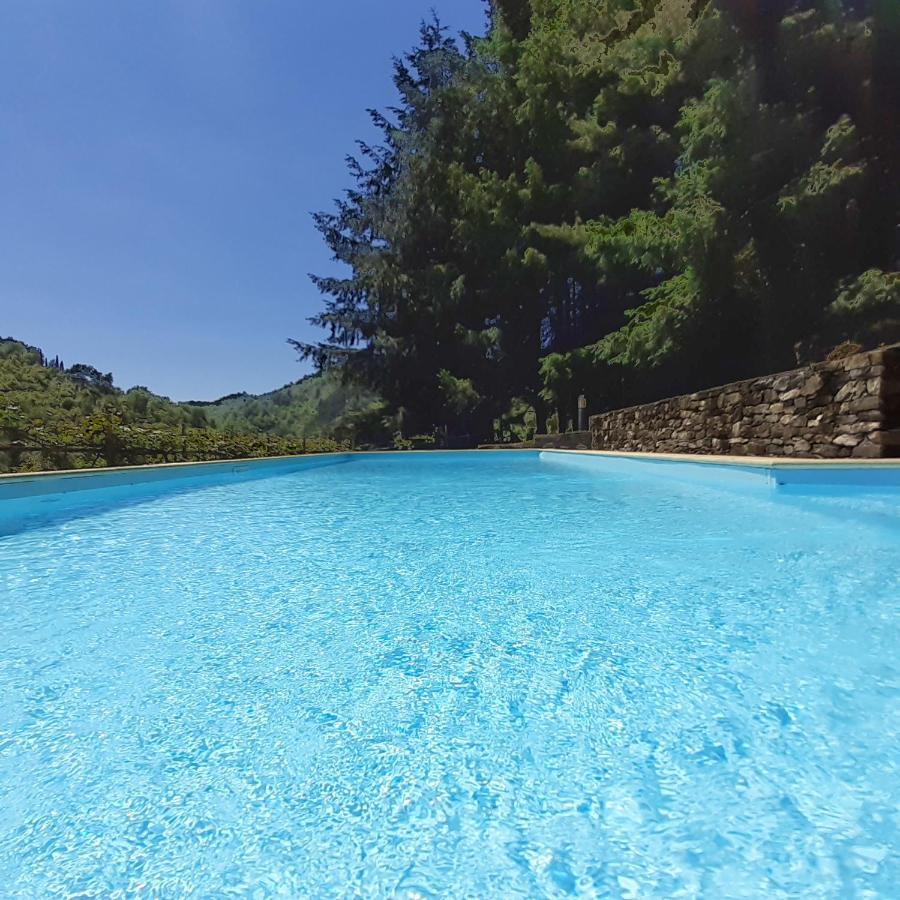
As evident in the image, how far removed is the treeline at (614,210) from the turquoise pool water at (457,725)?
12.1 m

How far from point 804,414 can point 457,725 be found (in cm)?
692

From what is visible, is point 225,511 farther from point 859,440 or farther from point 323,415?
point 323,415

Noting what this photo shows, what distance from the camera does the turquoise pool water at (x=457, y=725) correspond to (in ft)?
3.72

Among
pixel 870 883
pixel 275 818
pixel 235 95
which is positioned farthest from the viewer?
pixel 235 95

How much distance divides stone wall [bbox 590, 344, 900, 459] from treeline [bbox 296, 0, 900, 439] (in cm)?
487

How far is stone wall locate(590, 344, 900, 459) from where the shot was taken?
564cm

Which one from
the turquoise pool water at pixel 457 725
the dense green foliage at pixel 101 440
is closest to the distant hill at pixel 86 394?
the dense green foliage at pixel 101 440

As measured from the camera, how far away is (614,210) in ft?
65.4

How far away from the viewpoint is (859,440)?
5992 millimetres

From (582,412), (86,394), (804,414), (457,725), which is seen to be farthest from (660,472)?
(86,394)

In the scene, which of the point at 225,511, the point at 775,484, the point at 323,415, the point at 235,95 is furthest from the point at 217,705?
the point at 323,415

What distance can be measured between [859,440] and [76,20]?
15683 mm

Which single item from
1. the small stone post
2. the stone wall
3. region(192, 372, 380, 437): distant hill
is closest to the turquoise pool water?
the stone wall

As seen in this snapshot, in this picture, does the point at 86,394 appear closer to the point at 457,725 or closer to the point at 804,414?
the point at 804,414
